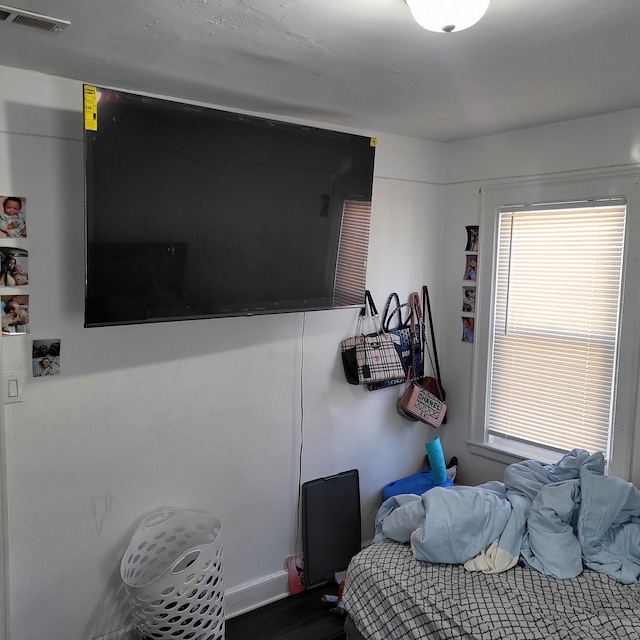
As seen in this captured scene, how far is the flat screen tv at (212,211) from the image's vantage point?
1934 millimetres

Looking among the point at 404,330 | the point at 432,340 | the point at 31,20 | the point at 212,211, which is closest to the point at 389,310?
the point at 404,330

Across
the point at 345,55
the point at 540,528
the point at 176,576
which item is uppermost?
the point at 345,55

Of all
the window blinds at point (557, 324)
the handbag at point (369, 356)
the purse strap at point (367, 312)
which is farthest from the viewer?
the purse strap at point (367, 312)

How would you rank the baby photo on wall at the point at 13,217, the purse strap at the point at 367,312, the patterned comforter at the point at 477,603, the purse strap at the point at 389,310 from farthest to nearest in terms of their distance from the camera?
the purse strap at the point at 389,310, the purse strap at the point at 367,312, the baby photo on wall at the point at 13,217, the patterned comforter at the point at 477,603

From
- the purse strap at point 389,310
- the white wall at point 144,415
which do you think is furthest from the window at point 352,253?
the purse strap at point 389,310

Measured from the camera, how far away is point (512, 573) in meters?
2.20

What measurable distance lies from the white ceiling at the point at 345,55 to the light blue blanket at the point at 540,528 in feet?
5.40

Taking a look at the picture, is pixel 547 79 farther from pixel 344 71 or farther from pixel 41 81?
pixel 41 81

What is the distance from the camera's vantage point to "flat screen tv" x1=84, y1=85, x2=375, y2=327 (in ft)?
6.34

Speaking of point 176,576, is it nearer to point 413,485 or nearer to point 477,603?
point 477,603

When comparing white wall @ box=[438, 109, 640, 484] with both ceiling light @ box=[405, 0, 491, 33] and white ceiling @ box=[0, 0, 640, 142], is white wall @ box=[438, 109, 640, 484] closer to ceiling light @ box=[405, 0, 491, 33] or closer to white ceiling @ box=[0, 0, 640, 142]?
white ceiling @ box=[0, 0, 640, 142]

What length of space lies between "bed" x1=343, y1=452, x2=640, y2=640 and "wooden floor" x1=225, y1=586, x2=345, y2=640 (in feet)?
1.09

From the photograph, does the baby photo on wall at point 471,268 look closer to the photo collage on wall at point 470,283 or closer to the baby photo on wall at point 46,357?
the photo collage on wall at point 470,283

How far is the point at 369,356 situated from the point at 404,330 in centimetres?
41
